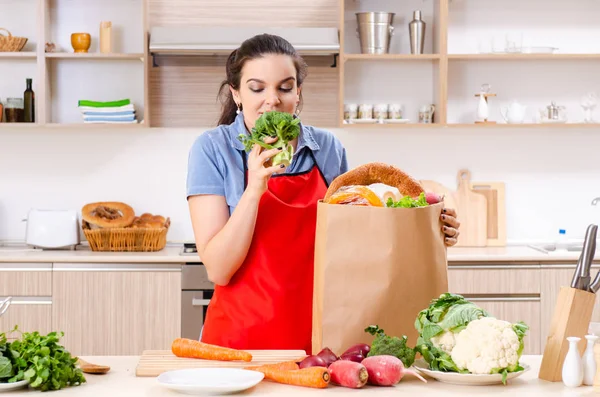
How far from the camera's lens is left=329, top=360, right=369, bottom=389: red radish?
1.53 m

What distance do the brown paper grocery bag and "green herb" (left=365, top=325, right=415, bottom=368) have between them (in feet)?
0.23

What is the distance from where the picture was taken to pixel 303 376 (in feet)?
5.09

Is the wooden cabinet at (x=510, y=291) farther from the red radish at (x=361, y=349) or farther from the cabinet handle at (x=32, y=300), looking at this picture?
the red radish at (x=361, y=349)

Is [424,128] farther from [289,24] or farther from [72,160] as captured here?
[72,160]

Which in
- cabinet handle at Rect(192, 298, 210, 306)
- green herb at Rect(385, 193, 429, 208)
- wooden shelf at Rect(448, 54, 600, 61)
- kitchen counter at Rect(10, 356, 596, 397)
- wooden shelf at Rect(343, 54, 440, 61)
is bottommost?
cabinet handle at Rect(192, 298, 210, 306)

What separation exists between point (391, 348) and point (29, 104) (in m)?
3.29

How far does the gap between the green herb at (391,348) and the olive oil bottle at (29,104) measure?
3.22m

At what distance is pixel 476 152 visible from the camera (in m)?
4.66

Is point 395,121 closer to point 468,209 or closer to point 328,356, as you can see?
point 468,209

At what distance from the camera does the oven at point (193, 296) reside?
157 inches

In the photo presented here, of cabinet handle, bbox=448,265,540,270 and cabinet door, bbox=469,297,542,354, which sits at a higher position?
cabinet handle, bbox=448,265,540,270

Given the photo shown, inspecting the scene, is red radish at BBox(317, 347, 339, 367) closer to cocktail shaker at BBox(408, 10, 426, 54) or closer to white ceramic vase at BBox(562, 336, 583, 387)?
white ceramic vase at BBox(562, 336, 583, 387)

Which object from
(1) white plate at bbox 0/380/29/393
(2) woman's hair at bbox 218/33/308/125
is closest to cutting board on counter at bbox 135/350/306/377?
(1) white plate at bbox 0/380/29/393

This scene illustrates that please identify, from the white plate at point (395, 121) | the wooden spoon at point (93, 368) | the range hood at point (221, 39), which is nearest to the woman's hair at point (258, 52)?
the wooden spoon at point (93, 368)
